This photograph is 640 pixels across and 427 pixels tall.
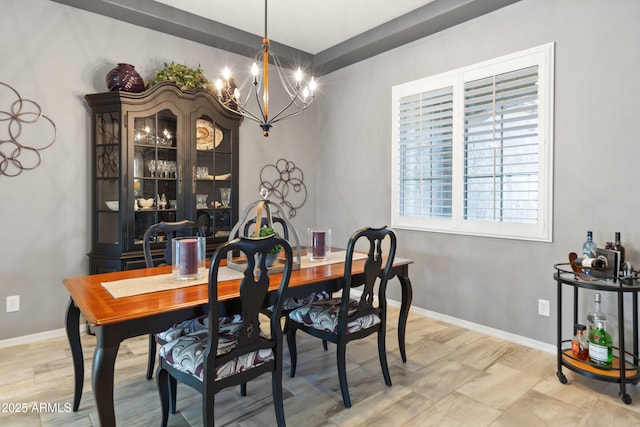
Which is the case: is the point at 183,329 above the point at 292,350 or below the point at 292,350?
above

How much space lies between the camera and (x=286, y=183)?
4.64 metres

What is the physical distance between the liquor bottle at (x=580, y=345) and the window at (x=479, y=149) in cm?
72

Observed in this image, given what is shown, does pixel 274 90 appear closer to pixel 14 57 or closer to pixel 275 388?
pixel 14 57

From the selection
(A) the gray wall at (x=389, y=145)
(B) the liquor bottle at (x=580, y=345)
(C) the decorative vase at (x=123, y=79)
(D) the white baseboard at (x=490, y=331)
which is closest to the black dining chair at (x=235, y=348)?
(B) the liquor bottle at (x=580, y=345)

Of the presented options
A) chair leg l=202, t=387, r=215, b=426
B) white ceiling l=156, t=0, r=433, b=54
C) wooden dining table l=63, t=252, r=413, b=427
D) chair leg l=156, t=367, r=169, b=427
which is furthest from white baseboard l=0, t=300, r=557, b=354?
white ceiling l=156, t=0, r=433, b=54

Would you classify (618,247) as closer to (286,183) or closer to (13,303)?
(286,183)

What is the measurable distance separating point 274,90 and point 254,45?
1.97 feet

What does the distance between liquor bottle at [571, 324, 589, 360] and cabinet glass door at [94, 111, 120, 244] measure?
3.49 m

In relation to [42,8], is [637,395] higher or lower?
lower

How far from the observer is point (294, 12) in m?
3.47

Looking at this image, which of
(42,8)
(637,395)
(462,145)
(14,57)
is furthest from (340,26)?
(637,395)

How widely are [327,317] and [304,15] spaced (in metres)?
2.77

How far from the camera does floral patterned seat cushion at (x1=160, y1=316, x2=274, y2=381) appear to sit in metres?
1.69

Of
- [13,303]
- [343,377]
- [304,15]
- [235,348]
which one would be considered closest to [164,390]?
[235,348]
